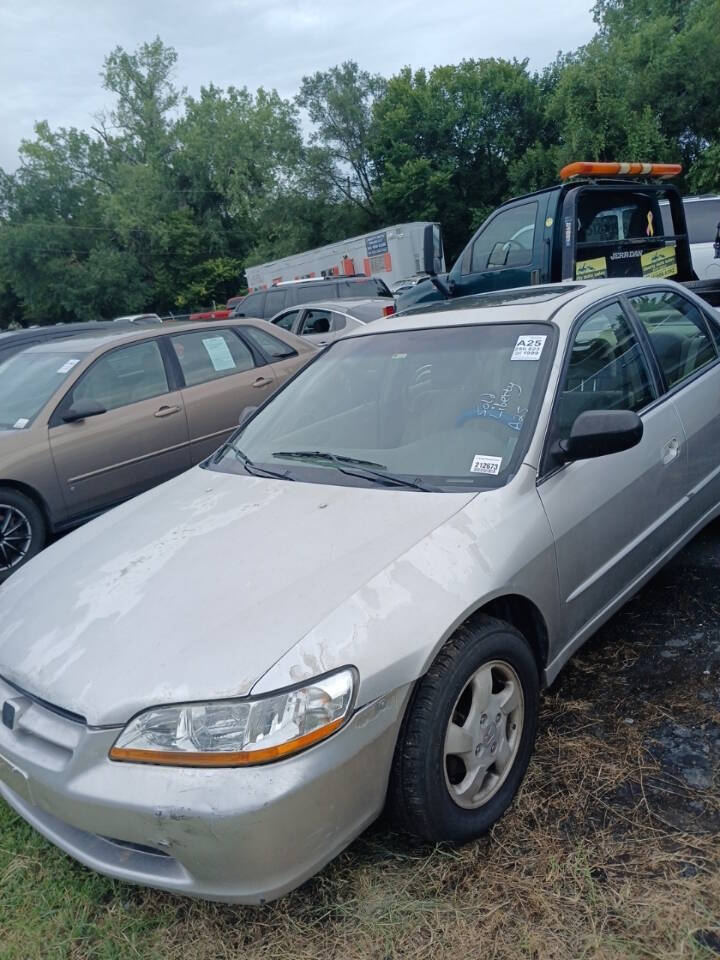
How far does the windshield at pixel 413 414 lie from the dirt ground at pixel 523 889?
103cm

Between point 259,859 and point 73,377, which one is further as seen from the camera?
point 73,377

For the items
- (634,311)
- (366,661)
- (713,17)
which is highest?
(713,17)

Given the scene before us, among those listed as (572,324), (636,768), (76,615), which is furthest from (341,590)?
(572,324)

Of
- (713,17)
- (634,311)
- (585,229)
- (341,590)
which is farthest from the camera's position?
(713,17)

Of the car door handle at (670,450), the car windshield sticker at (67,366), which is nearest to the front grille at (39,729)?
the car door handle at (670,450)

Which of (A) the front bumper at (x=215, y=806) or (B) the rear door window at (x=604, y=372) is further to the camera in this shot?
(B) the rear door window at (x=604, y=372)

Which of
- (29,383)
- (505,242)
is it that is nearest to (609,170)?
(505,242)

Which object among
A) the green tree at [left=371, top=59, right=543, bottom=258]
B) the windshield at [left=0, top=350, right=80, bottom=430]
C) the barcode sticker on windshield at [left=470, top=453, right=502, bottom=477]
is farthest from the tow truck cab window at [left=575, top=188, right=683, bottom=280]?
the green tree at [left=371, top=59, right=543, bottom=258]

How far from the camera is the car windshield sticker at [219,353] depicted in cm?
632

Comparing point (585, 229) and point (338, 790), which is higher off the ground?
point (585, 229)

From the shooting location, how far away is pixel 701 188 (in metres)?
21.6

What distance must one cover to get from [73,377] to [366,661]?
14.3 feet

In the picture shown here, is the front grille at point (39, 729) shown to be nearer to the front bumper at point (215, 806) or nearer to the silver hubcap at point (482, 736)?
the front bumper at point (215, 806)

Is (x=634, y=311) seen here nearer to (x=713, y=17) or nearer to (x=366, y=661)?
(x=366, y=661)
